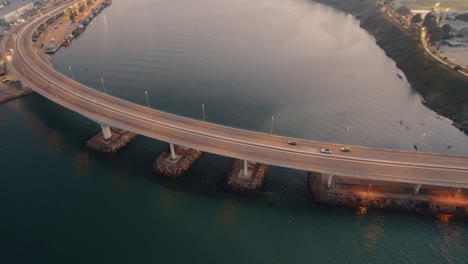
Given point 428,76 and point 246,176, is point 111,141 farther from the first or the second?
point 428,76

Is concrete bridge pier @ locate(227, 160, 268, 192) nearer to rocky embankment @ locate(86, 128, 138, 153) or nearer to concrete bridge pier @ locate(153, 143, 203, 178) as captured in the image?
concrete bridge pier @ locate(153, 143, 203, 178)

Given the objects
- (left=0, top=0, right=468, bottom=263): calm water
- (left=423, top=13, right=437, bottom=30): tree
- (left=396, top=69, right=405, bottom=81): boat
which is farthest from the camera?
(left=423, top=13, right=437, bottom=30): tree

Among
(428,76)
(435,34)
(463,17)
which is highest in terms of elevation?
(463,17)

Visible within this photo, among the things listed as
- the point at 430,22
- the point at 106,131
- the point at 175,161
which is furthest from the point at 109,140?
the point at 430,22

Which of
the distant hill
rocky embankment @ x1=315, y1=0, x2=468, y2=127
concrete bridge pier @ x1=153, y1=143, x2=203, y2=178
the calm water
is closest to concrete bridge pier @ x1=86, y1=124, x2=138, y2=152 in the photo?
the calm water

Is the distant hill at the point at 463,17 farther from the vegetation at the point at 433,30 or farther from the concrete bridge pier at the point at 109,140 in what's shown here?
the concrete bridge pier at the point at 109,140

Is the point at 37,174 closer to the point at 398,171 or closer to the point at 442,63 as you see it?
the point at 398,171
